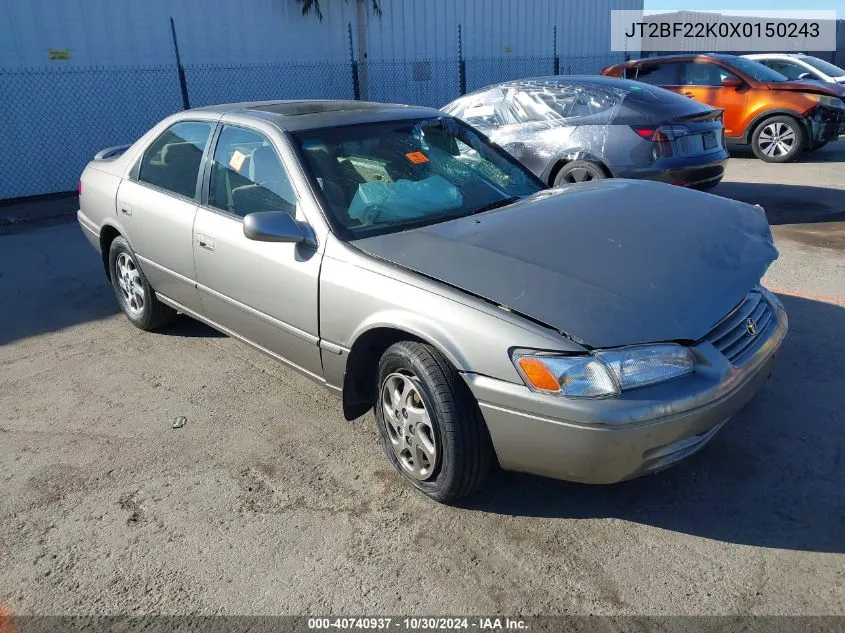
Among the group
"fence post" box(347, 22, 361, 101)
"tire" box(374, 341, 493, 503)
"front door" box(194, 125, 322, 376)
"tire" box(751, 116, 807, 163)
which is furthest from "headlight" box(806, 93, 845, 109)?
"tire" box(374, 341, 493, 503)

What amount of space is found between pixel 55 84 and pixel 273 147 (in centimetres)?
922

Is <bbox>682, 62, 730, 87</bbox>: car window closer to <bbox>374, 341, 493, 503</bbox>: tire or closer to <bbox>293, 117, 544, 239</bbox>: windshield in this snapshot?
<bbox>293, 117, 544, 239</bbox>: windshield

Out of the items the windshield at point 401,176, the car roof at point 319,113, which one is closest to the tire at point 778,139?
the windshield at point 401,176

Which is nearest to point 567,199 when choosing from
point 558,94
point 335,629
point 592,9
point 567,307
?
point 567,307

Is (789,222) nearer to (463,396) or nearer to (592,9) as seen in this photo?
(463,396)

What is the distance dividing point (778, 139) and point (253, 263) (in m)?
10.3

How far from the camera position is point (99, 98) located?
11484 millimetres

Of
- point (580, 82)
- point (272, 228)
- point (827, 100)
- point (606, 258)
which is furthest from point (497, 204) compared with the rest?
point (827, 100)

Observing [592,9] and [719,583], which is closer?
[719,583]

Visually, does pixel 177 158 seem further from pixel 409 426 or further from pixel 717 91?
pixel 717 91

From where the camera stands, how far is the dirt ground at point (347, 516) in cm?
255

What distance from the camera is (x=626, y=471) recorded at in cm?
260

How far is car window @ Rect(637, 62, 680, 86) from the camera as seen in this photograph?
11.8 m

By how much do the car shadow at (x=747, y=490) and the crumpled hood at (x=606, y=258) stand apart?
0.78 meters
